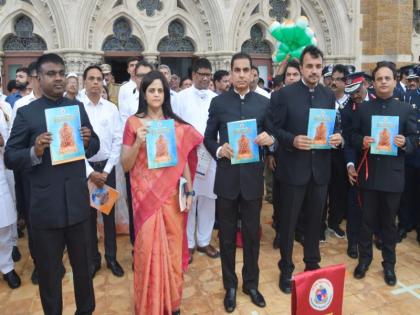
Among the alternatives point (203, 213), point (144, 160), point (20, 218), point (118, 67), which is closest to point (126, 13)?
point (118, 67)

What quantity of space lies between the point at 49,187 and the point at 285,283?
2.31 meters

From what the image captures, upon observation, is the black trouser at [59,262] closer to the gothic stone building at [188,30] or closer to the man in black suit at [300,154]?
the man in black suit at [300,154]

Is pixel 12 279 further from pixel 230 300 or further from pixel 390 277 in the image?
pixel 390 277

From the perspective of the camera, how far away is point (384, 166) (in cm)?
362

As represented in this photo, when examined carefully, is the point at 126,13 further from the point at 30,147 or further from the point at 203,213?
the point at 30,147

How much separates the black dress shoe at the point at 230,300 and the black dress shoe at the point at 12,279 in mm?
2115

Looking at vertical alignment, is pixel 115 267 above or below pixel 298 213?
below

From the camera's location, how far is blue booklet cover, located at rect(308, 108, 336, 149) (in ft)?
10.9

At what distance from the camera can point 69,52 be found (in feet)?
27.6

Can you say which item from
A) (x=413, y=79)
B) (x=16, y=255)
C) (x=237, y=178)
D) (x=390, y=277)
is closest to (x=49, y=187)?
(x=237, y=178)

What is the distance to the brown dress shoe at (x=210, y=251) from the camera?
4.41 metres

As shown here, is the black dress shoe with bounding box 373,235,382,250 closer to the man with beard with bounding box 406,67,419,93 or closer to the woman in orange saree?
the man with beard with bounding box 406,67,419,93

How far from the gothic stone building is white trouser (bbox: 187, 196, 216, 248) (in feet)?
18.0

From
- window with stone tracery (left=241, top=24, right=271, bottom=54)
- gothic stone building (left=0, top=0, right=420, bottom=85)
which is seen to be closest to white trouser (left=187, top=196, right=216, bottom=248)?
gothic stone building (left=0, top=0, right=420, bottom=85)
